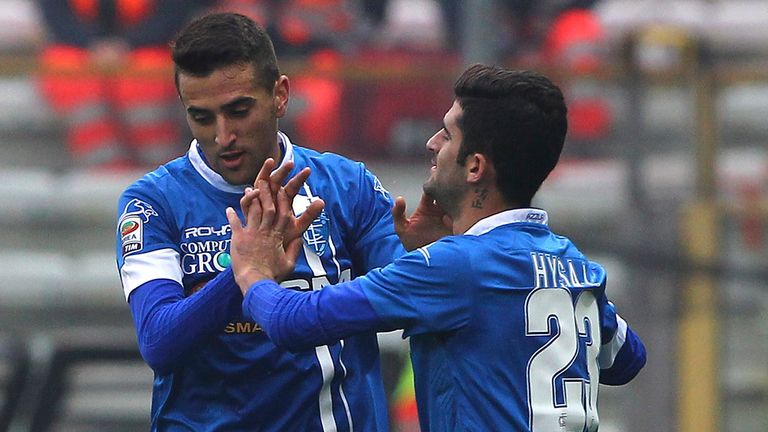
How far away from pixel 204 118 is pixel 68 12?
4403 millimetres

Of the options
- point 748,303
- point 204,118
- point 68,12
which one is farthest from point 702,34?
point 204,118

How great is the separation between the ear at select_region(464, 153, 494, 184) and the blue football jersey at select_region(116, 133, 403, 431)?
42 cm

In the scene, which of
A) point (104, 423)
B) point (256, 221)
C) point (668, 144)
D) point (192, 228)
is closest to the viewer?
point (256, 221)

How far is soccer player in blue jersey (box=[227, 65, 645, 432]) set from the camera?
2936 mm

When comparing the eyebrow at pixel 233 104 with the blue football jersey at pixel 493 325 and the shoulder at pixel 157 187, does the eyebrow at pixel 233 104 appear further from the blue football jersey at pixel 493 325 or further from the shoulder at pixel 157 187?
the blue football jersey at pixel 493 325

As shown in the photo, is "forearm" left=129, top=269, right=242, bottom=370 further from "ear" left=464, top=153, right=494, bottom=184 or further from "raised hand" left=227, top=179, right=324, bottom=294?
"ear" left=464, top=153, right=494, bottom=184

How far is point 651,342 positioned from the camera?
7.21 metres

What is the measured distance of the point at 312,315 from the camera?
291cm

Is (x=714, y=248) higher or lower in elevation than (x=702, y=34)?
lower

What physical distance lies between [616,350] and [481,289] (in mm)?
532

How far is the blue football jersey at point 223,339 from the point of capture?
3.20 metres

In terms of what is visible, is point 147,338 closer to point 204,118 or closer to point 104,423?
point 204,118

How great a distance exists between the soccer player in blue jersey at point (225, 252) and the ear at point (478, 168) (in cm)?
35

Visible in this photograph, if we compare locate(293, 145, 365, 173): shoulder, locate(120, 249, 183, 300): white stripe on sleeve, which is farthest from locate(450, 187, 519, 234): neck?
locate(120, 249, 183, 300): white stripe on sleeve
